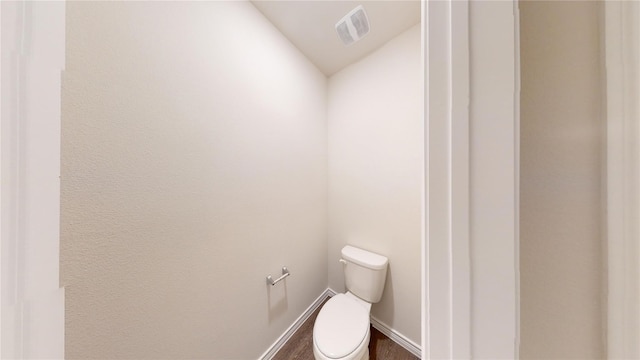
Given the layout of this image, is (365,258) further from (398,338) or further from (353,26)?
(353,26)

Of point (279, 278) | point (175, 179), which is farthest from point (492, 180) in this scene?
point (279, 278)

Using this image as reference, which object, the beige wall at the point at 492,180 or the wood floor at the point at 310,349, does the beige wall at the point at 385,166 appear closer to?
the wood floor at the point at 310,349

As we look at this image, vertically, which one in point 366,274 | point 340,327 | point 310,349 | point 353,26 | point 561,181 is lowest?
point 310,349

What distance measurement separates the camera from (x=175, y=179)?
0.72 meters

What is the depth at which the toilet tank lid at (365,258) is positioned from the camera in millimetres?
1220

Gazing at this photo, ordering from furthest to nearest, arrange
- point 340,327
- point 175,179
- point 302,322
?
point 302,322
point 340,327
point 175,179

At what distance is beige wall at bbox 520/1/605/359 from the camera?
8.0 inches

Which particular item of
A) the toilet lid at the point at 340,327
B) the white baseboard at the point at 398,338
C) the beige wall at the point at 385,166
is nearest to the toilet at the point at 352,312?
the toilet lid at the point at 340,327

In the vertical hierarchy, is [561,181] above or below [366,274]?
above

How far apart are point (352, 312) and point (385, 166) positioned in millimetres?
937

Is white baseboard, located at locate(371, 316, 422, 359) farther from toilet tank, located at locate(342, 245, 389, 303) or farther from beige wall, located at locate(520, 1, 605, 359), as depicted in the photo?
beige wall, located at locate(520, 1, 605, 359)

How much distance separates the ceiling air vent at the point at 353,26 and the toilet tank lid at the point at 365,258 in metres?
1.43

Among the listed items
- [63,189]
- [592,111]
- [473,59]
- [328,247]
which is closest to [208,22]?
[63,189]

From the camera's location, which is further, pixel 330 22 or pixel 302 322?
pixel 302 322
